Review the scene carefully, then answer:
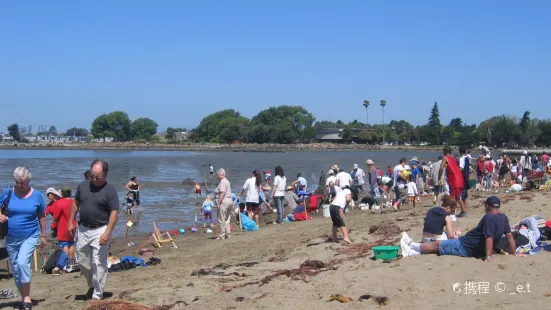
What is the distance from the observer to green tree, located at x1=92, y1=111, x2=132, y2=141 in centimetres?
17412

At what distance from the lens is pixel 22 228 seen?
6.61 m

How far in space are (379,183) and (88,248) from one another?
48.9 feet

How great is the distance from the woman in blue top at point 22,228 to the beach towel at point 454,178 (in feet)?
29.1

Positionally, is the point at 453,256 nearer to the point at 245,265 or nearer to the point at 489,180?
the point at 245,265

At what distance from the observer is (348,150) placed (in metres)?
124

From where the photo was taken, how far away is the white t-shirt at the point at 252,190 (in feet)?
46.2

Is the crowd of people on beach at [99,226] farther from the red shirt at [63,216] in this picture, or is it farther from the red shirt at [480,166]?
the red shirt at [480,166]

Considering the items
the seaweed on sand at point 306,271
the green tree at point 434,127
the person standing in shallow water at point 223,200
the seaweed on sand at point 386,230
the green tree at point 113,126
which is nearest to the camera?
the seaweed on sand at point 306,271

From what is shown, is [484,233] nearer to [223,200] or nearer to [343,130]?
[223,200]

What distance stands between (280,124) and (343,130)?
669 inches

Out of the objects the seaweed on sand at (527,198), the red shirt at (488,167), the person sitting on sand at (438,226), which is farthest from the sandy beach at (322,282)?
the red shirt at (488,167)

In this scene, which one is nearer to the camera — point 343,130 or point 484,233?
point 484,233

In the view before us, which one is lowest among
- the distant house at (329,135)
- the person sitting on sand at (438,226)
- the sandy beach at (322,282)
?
the sandy beach at (322,282)

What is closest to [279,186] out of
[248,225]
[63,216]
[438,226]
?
[248,225]
